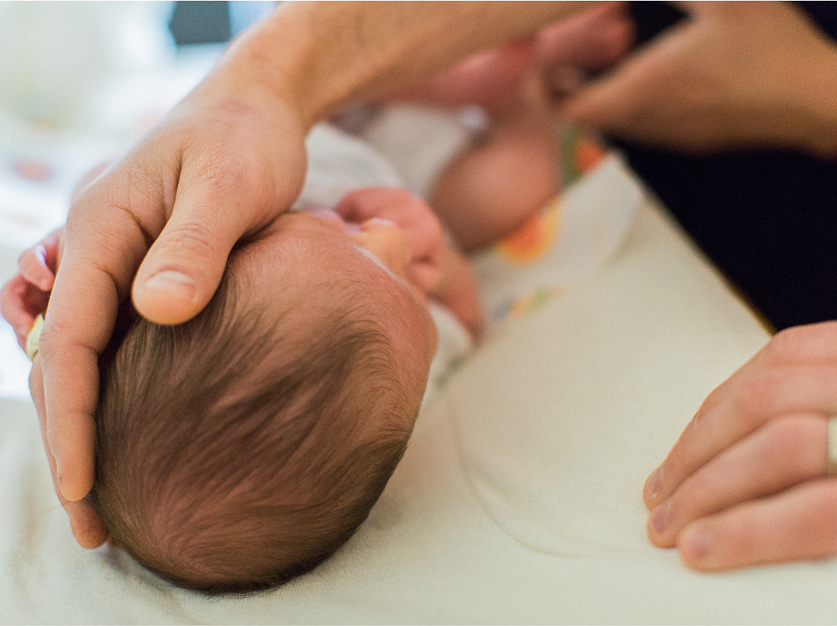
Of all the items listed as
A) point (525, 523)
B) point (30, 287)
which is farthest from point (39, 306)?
point (525, 523)

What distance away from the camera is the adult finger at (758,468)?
48cm

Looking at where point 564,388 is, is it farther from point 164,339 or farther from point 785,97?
point 785,97

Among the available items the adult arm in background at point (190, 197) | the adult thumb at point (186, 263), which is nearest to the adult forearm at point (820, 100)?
the adult arm in background at point (190, 197)

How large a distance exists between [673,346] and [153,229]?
606mm

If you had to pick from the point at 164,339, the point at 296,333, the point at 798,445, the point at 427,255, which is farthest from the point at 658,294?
the point at 164,339

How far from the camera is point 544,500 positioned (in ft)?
2.21

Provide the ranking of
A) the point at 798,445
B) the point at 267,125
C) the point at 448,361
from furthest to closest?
the point at 448,361, the point at 267,125, the point at 798,445

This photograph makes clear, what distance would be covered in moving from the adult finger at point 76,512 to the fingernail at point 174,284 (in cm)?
18

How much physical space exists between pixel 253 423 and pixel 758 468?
41 cm

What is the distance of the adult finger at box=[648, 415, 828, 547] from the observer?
19.1 inches

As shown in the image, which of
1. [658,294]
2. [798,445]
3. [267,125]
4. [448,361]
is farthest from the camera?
[448,361]

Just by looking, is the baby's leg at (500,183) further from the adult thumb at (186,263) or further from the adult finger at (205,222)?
the adult thumb at (186,263)

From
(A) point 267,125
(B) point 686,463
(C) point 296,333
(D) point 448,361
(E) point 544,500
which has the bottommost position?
(D) point 448,361

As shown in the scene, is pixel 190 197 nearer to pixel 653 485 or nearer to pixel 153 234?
pixel 153 234
